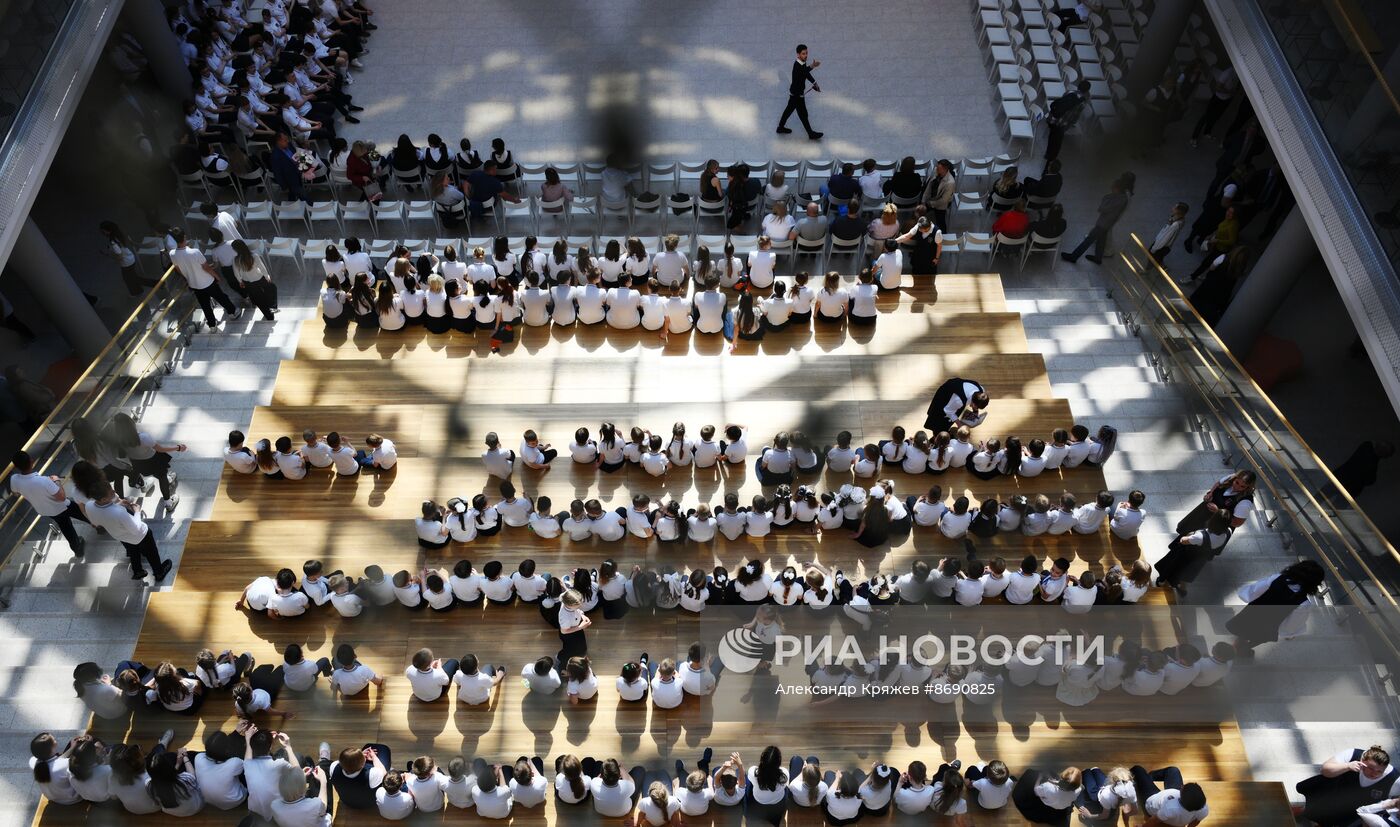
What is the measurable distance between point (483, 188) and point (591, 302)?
344 centimetres

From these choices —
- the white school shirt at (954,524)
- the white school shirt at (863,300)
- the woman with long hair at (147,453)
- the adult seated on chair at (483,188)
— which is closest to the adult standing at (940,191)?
the white school shirt at (863,300)

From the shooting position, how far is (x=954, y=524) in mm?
11172

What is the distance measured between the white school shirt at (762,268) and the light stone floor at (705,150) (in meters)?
3.58

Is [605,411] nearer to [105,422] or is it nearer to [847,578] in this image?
[847,578]

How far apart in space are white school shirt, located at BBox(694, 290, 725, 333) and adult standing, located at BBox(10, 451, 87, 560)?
735cm

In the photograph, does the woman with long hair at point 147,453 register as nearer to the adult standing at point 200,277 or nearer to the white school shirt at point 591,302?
the adult standing at point 200,277

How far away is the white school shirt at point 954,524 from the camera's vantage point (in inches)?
437

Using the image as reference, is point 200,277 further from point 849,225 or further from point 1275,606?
point 1275,606

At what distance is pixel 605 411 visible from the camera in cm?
1284

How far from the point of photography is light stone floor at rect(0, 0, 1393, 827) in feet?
35.3

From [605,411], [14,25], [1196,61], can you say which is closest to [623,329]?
[605,411]

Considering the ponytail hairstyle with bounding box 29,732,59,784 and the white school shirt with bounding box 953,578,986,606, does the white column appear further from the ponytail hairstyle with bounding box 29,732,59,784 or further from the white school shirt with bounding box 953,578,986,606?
the white school shirt with bounding box 953,578,986,606

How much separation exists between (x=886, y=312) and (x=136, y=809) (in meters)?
10.2

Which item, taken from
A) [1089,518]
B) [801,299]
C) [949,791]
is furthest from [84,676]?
[1089,518]
